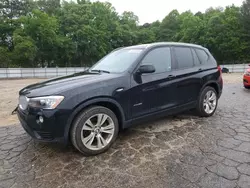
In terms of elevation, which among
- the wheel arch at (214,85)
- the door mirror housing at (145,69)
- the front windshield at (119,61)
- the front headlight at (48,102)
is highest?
the front windshield at (119,61)

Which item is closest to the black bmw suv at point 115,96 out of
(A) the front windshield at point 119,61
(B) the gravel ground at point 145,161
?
(A) the front windshield at point 119,61

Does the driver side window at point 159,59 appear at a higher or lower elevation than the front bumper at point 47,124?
higher

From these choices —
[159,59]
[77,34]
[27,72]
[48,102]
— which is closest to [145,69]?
[159,59]

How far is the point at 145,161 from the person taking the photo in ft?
8.71

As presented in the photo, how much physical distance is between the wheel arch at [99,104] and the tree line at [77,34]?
23107 mm

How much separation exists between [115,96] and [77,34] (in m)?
Result: 28.6

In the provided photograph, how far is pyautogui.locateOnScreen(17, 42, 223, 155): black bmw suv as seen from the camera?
2.56 m

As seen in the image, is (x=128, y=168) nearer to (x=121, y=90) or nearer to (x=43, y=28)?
(x=121, y=90)

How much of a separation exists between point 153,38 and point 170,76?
134ft

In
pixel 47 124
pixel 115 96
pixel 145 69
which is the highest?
pixel 145 69

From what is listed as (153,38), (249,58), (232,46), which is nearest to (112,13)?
(153,38)

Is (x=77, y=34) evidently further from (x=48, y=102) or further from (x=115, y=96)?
(x=48, y=102)

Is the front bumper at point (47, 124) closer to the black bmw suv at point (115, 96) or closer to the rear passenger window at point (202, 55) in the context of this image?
the black bmw suv at point (115, 96)

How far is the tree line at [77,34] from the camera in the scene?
24.6m
